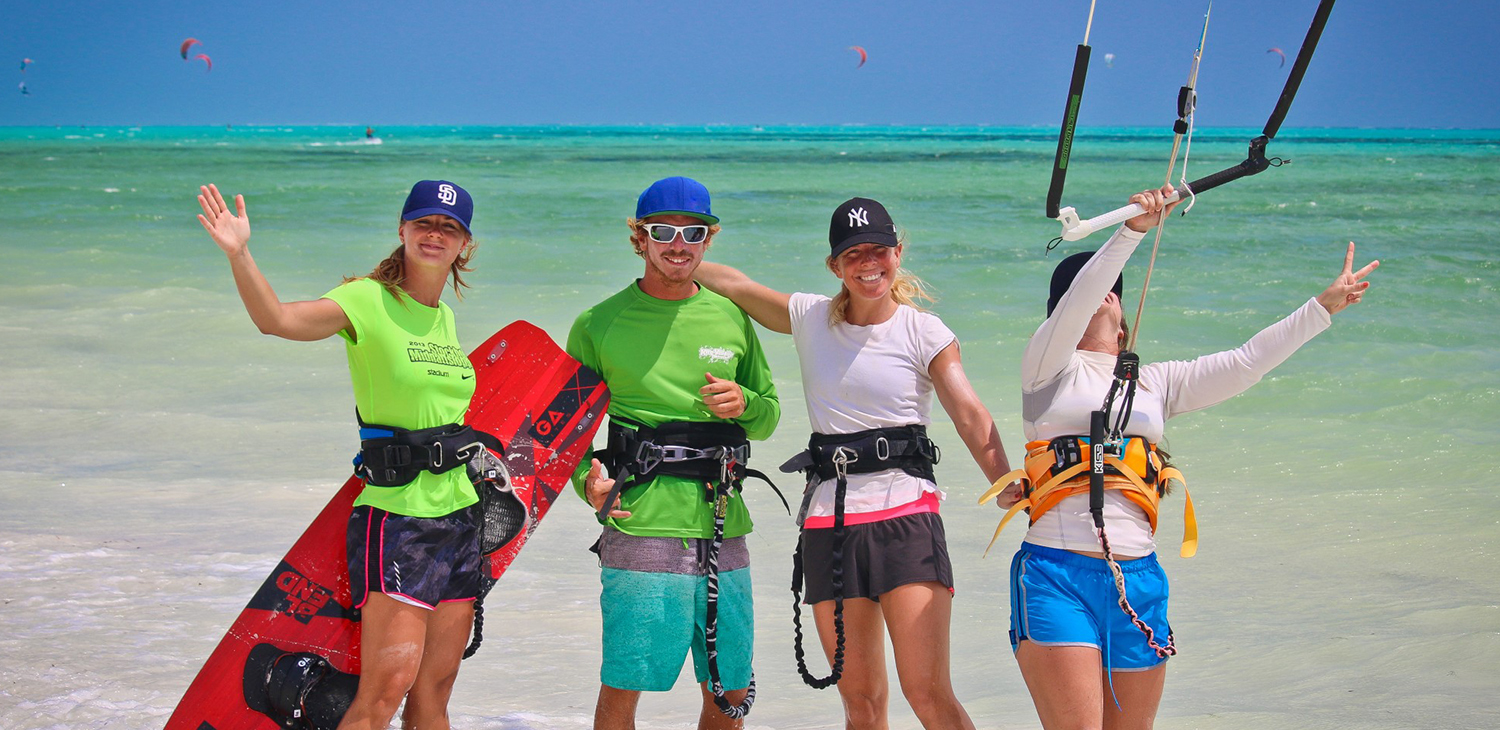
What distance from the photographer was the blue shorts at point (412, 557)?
3.04m

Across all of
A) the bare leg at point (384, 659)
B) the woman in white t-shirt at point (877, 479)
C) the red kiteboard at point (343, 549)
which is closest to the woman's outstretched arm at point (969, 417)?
the woman in white t-shirt at point (877, 479)

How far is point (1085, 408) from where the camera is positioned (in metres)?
3.01

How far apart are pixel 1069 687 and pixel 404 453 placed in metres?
1.74

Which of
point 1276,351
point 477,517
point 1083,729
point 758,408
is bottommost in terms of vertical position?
point 1083,729

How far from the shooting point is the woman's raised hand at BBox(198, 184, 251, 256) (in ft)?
9.33

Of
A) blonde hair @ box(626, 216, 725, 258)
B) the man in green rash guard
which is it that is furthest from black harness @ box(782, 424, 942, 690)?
blonde hair @ box(626, 216, 725, 258)

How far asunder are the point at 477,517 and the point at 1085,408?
1.63 metres

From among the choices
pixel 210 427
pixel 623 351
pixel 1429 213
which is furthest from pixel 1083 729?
pixel 1429 213

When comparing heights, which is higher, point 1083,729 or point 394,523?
point 394,523

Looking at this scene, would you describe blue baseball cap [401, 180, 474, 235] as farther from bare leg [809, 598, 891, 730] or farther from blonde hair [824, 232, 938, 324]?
bare leg [809, 598, 891, 730]

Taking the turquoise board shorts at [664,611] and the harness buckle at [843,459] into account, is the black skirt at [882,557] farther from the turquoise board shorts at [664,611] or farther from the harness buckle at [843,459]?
the turquoise board shorts at [664,611]

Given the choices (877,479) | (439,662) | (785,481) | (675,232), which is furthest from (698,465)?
(785,481)

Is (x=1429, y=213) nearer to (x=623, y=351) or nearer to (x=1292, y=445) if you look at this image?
(x=1292, y=445)

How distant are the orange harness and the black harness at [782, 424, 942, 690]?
244 millimetres
